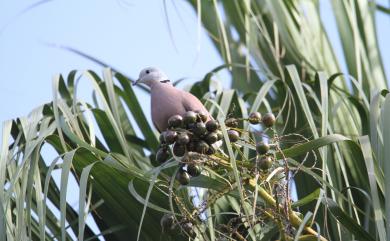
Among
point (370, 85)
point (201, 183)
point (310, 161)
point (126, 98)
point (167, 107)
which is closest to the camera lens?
point (201, 183)

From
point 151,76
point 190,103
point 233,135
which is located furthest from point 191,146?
point 151,76

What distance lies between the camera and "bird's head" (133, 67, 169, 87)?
267 cm

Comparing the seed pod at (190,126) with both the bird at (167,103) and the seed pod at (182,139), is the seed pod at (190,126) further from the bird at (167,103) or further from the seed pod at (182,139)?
the bird at (167,103)

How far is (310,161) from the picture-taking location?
2.69m

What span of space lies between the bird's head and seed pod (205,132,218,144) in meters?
0.80

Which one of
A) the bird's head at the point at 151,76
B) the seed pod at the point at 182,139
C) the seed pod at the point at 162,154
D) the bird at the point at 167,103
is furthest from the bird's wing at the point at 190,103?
the seed pod at the point at 182,139

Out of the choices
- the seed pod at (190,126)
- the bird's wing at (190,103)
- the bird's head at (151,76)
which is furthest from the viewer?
the bird's head at (151,76)

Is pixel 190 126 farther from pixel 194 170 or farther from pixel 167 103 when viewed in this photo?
pixel 167 103

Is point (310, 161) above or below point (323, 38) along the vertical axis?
below

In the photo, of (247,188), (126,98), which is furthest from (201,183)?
(126,98)

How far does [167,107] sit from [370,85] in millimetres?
1115

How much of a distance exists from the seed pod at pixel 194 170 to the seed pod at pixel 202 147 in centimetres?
4

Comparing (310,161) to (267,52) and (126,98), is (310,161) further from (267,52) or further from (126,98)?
(267,52)

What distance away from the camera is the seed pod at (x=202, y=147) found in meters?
1.82
